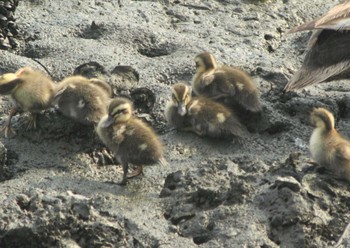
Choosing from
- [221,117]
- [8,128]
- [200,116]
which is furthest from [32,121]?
[221,117]

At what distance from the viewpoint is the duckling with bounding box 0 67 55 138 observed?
6082mm

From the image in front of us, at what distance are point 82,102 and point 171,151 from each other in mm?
651

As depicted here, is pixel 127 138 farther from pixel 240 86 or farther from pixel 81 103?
pixel 240 86

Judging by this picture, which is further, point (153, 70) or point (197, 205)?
point (153, 70)

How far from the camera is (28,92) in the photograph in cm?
606

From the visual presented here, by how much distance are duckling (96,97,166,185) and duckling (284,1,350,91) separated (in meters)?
Result: 1.34

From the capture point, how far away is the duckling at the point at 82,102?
602 cm

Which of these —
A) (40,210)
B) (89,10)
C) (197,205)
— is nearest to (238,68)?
(89,10)

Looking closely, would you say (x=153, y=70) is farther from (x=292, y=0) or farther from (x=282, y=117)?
(x=292, y=0)

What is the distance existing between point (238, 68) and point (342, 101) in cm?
82

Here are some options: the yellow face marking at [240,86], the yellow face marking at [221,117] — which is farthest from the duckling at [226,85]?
the yellow face marking at [221,117]

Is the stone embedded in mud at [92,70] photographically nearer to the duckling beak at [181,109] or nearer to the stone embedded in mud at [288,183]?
the duckling beak at [181,109]

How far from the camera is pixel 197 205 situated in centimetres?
538

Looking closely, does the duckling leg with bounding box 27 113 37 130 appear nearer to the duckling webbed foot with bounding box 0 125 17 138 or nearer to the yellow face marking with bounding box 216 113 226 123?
the duckling webbed foot with bounding box 0 125 17 138
